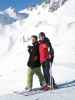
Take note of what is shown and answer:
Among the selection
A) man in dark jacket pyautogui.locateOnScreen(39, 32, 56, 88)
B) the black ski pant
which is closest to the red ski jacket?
man in dark jacket pyautogui.locateOnScreen(39, 32, 56, 88)

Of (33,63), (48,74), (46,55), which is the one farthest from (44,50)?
(48,74)

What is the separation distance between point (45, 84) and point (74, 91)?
1.09 m

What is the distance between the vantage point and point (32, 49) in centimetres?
1085

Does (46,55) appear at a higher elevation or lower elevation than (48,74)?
higher

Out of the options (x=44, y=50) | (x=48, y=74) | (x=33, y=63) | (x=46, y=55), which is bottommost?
(x=48, y=74)

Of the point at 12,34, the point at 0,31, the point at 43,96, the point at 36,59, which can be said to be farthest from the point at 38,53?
the point at 0,31

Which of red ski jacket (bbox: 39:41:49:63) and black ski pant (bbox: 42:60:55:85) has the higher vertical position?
red ski jacket (bbox: 39:41:49:63)

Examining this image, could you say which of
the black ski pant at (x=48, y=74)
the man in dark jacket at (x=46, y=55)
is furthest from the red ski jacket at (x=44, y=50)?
the black ski pant at (x=48, y=74)

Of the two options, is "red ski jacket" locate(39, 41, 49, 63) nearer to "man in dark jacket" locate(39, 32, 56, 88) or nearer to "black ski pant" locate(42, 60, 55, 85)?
"man in dark jacket" locate(39, 32, 56, 88)

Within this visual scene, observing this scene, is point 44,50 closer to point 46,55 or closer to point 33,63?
point 46,55

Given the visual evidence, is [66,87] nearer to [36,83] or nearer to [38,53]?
[38,53]

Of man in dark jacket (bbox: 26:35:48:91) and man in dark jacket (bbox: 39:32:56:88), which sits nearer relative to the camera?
man in dark jacket (bbox: 39:32:56:88)

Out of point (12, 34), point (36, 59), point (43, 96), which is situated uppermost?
point (12, 34)

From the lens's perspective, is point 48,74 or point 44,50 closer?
point 44,50
